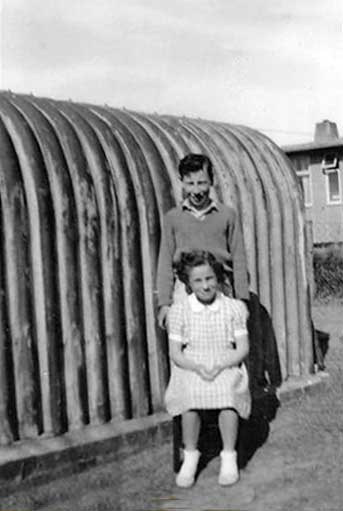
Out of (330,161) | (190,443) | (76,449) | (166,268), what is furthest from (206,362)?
(330,161)

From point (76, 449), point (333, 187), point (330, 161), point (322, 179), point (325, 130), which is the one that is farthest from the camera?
point (325, 130)

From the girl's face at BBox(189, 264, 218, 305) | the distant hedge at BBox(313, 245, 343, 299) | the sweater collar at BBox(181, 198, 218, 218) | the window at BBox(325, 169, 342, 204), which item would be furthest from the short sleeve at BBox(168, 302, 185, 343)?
the window at BBox(325, 169, 342, 204)

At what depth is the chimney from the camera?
93.9 feet

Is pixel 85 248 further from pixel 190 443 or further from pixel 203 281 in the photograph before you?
pixel 190 443

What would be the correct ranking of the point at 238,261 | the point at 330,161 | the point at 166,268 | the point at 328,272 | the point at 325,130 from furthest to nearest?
the point at 325,130
the point at 330,161
the point at 328,272
the point at 238,261
the point at 166,268

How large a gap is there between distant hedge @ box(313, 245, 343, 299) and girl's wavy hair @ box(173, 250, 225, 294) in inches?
467

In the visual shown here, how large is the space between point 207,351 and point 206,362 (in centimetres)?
7

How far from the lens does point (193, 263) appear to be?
5.20 meters

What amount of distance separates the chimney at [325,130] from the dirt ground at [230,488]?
23.2 metres

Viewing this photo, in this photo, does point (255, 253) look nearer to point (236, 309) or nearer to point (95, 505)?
point (236, 309)

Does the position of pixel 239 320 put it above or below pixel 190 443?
above

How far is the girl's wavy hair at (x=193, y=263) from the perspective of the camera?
17.0 ft

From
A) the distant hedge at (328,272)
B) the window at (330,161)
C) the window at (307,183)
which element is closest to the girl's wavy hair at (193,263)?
the distant hedge at (328,272)

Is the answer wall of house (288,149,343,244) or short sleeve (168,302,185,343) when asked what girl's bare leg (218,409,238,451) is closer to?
short sleeve (168,302,185,343)
